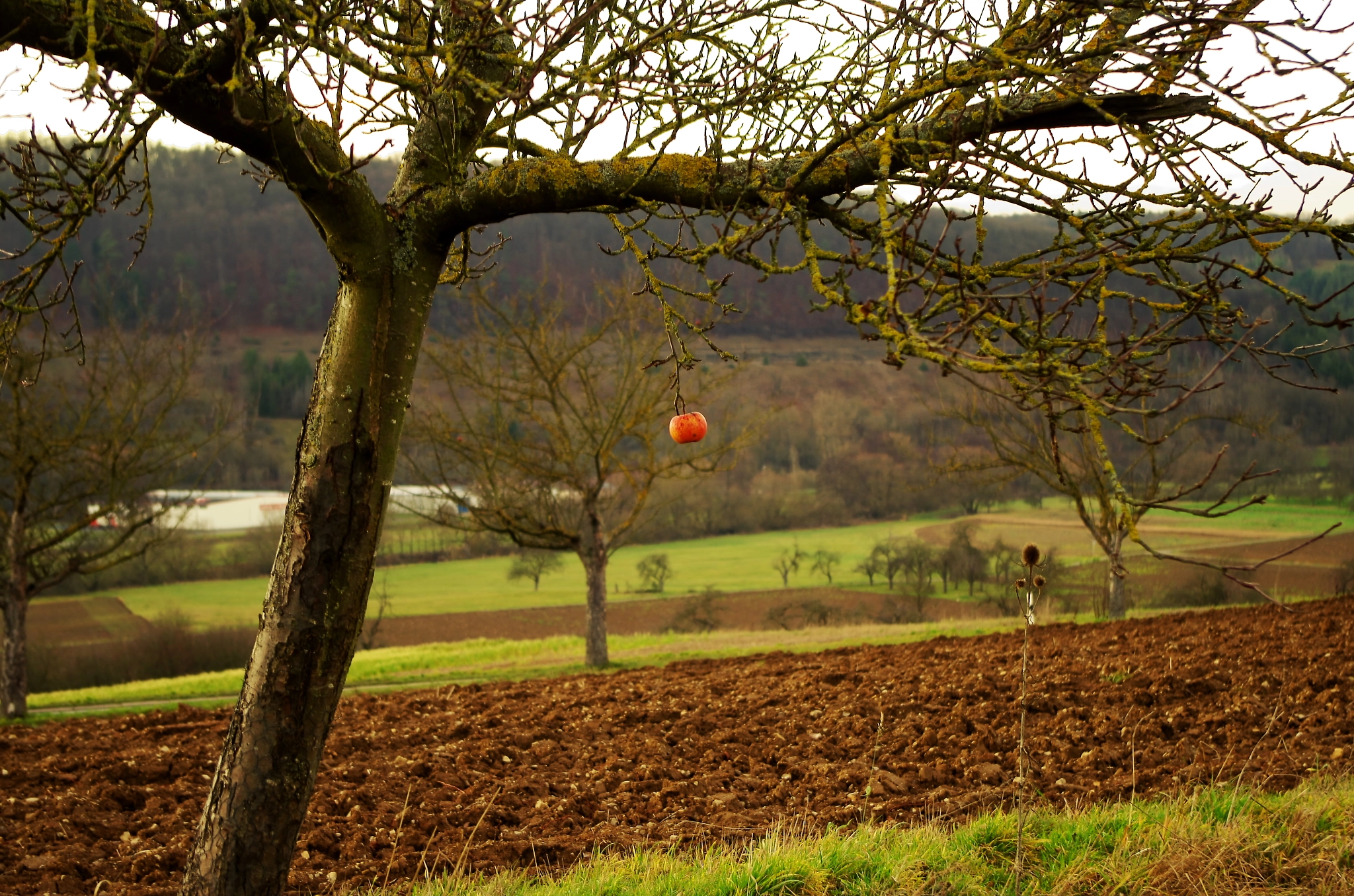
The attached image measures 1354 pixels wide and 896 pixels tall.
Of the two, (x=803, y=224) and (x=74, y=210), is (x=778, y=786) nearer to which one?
(x=803, y=224)

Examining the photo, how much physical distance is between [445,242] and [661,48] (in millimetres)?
1259

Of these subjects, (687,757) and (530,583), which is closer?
(687,757)

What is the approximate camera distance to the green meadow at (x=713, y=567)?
31.5 m

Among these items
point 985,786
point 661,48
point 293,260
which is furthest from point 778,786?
point 293,260

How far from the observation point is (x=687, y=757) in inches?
261

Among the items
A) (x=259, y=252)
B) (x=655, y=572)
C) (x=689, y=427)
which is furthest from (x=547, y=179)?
(x=259, y=252)

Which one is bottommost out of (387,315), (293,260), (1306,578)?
(1306,578)

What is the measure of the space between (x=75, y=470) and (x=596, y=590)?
29.8 feet

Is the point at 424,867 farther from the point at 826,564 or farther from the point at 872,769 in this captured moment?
the point at 826,564

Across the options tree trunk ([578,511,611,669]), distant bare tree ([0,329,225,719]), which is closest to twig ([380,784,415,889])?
tree trunk ([578,511,611,669])

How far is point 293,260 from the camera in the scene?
301 feet

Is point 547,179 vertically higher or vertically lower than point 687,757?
higher

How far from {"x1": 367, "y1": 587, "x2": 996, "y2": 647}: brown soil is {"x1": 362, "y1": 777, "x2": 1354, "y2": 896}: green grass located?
25.3 m

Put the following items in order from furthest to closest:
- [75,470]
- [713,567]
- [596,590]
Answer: [713,567]
[596,590]
[75,470]
